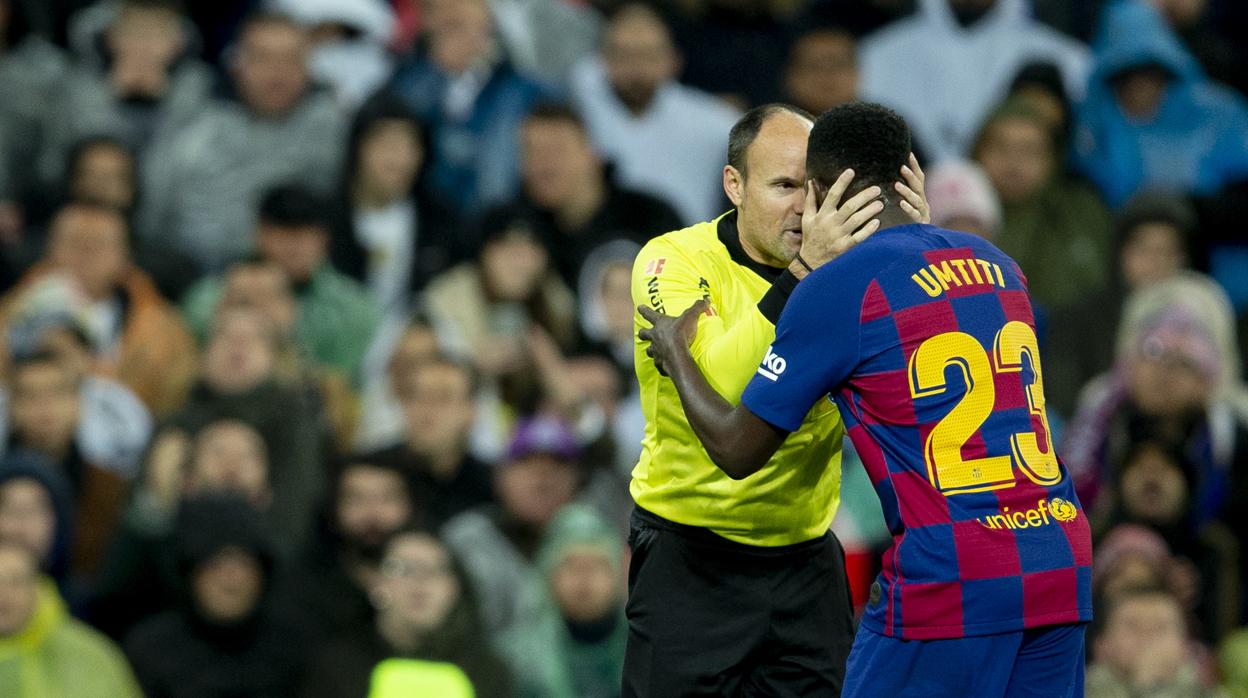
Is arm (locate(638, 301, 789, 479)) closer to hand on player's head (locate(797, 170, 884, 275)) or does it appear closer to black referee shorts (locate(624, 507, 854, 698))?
hand on player's head (locate(797, 170, 884, 275))

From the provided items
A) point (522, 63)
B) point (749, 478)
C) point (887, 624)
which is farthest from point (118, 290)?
point (887, 624)

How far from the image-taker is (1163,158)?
11430 millimetres

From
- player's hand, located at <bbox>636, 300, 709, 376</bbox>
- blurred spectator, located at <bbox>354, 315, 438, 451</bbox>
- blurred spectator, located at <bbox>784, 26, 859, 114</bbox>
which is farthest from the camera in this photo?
blurred spectator, located at <bbox>784, 26, 859, 114</bbox>

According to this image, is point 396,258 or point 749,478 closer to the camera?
point 749,478

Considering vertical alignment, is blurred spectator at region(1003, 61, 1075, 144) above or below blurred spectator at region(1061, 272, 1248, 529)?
above

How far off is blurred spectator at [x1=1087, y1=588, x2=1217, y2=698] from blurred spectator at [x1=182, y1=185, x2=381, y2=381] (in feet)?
12.9

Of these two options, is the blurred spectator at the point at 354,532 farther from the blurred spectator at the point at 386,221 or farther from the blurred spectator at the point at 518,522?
the blurred spectator at the point at 386,221

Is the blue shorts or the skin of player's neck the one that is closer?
the blue shorts

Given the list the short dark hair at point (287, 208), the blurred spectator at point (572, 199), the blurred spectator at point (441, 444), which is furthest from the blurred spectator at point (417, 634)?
the blurred spectator at point (572, 199)

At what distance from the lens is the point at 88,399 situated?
960 cm

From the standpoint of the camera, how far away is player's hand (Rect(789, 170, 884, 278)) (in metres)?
4.90

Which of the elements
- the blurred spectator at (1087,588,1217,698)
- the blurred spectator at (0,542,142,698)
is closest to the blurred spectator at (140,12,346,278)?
the blurred spectator at (0,542,142,698)

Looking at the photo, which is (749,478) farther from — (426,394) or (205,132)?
(205,132)

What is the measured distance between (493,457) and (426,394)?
1.83ft
